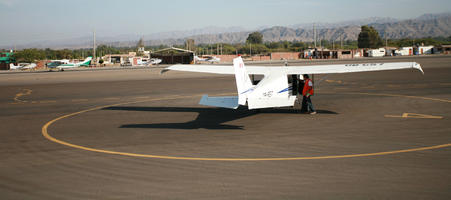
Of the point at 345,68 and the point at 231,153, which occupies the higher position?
the point at 345,68

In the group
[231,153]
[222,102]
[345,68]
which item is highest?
[345,68]

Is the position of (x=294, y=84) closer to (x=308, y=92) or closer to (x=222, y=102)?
(x=308, y=92)

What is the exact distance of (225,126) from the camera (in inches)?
606

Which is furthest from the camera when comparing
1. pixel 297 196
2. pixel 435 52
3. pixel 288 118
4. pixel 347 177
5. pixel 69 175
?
pixel 435 52

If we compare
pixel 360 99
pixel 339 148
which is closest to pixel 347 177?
pixel 339 148

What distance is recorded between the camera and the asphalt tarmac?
26.7 feet

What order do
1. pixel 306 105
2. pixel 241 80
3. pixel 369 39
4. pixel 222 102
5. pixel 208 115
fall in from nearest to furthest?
1. pixel 222 102
2. pixel 241 80
3. pixel 306 105
4. pixel 208 115
5. pixel 369 39

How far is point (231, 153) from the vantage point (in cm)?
1107

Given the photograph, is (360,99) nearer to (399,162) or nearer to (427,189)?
(399,162)

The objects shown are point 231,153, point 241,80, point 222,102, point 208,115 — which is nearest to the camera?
point 231,153

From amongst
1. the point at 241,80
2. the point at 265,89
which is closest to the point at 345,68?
the point at 265,89

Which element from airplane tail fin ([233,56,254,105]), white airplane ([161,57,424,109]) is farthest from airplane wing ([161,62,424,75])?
airplane tail fin ([233,56,254,105])

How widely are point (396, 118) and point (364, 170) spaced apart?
7.82 meters

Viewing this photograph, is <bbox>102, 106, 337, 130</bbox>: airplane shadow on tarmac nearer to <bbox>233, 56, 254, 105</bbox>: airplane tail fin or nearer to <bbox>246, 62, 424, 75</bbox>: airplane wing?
<bbox>233, 56, 254, 105</bbox>: airplane tail fin
